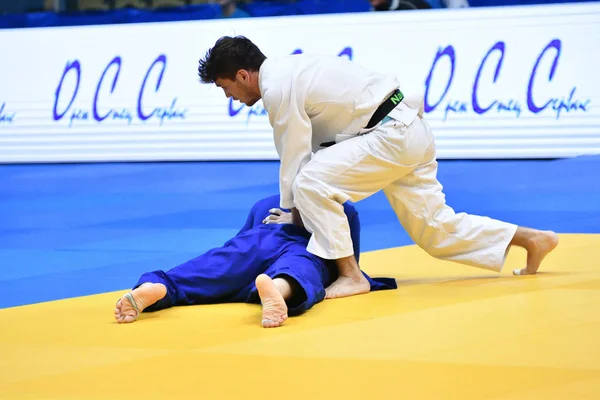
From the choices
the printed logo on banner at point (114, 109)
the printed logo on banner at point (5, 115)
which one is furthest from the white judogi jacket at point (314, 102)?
the printed logo on banner at point (5, 115)

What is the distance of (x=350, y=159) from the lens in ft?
15.9

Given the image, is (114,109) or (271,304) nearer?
(271,304)

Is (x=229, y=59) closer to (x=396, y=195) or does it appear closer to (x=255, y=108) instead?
(x=396, y=195)

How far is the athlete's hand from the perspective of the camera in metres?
5.01

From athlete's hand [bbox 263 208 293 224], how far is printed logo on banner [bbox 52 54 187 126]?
23.0 feet

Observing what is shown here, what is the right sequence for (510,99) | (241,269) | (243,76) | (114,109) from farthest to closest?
(114,109) → (510,99) → (243,76) → (241,269)

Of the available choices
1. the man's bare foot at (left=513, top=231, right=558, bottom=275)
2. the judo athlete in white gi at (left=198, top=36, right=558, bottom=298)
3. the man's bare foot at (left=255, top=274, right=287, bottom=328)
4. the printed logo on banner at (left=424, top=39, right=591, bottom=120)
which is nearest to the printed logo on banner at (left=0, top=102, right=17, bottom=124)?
the printed logo on banner at (left=424, top=39, right=591, bottom=120)

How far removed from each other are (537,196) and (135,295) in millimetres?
4837

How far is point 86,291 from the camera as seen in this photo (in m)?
5.33

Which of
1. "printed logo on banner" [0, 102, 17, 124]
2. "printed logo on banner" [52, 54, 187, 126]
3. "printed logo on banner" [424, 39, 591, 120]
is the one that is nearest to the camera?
"printed logo on banner" [424, 39, 591, 120]

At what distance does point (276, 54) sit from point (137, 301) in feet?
24.8

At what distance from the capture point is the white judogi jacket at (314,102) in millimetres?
4762

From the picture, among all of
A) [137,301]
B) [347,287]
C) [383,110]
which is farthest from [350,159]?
[137,301]

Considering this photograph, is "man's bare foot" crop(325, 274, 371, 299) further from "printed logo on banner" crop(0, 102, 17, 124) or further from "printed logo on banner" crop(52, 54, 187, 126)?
"printed logo on banner" crop(0, 102, 17, 124)
